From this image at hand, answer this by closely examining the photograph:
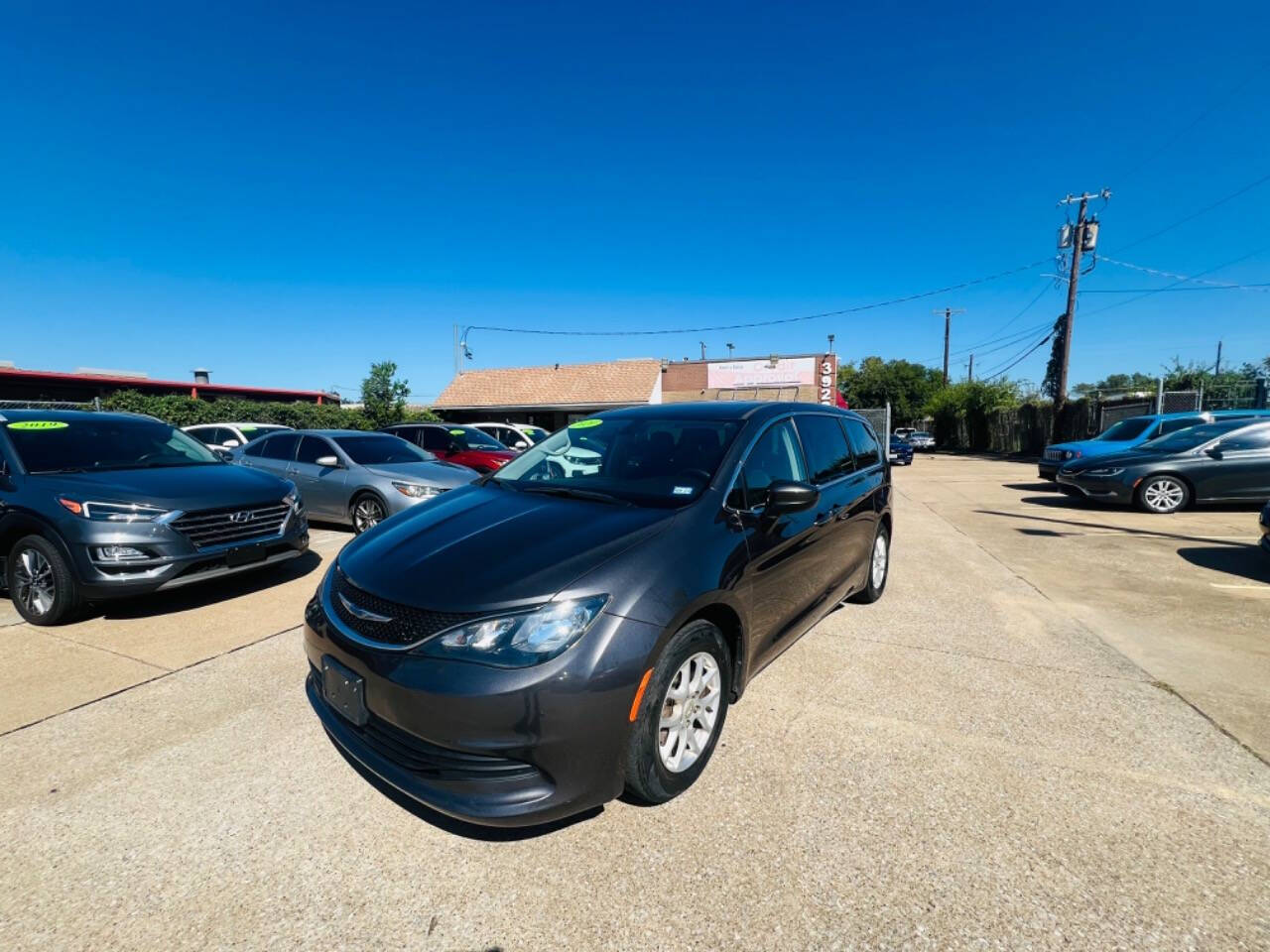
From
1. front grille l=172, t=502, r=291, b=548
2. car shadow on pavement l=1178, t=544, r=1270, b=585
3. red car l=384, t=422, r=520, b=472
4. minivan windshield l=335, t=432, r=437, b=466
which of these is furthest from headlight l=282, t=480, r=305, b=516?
car shadow on pavement l=1178, t=544, r=1270, b=585

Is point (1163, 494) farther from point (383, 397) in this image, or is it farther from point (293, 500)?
point (383, 397)

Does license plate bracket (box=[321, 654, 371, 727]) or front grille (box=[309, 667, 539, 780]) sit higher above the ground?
license plate bracket (box=[321, 654, 371, 727])

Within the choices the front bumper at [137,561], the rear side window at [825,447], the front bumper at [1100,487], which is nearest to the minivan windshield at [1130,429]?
the front bumper at [1100,487]

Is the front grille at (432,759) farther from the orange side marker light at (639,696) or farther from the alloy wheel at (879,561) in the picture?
the alloy wheel at (879,561)

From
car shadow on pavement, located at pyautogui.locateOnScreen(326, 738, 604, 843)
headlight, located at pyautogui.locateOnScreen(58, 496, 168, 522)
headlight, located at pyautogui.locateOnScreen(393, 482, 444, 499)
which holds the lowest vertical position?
car shadow on pavement, located at pyautogui.locateOnScreen(326, 738, 604, 843)

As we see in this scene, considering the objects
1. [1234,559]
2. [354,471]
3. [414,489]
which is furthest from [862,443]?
[354,471]

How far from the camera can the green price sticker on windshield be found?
4.67 metres

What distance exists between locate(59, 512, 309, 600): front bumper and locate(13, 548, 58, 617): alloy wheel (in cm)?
34

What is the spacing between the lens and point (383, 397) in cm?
2841

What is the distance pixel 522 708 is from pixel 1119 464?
11.2 m

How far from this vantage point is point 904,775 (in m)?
2.50

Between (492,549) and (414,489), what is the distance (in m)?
5.31

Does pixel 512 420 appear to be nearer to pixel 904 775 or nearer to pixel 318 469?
pixel 318 469

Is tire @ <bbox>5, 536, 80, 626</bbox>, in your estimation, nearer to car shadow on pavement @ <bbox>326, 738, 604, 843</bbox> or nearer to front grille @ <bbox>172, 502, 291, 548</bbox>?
front grille @ <bbox>172, 502, 291, 548</bbox>
